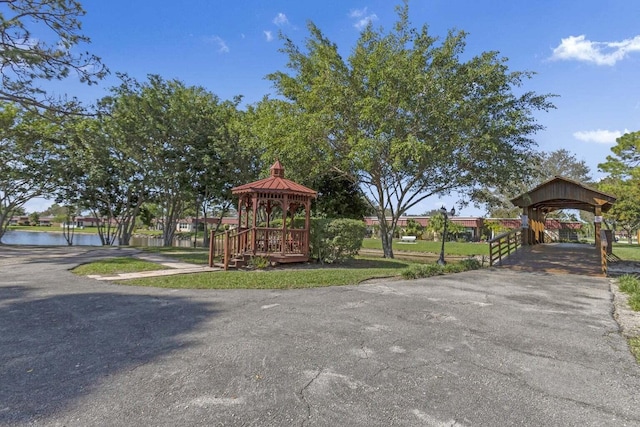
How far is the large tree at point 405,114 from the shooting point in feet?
37.9

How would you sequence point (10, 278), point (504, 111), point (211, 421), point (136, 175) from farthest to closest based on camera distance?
point (136, 175)
point (504, 111)
point (10, 278)
point (211, 421)

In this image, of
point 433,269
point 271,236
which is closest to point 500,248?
point 433,269

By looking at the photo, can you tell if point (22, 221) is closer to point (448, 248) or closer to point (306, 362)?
point (448, 248)

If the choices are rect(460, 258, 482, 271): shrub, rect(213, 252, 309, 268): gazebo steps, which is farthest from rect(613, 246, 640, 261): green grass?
rect(213, 252, 309, 268): gazebo steps

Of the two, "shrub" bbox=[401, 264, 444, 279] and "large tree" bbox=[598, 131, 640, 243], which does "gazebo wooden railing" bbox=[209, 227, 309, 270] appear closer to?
"shrub" bbox=[401, 264, 444, 279]

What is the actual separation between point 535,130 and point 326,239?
9.30 metres

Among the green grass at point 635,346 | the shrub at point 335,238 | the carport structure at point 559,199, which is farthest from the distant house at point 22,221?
the green grass at point 635,346

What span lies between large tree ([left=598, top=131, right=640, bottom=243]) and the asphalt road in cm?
2758

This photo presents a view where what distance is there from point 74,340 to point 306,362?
2755 millimetres

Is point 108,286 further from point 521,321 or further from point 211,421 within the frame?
point 521,321

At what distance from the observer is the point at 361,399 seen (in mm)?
2734

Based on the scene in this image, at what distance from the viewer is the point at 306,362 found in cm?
343

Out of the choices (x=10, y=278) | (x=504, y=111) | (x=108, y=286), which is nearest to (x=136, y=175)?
(x=10, y=278)

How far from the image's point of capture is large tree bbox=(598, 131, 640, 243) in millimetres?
26219
